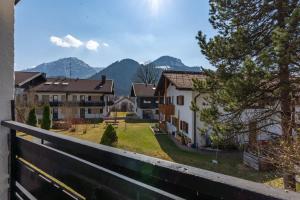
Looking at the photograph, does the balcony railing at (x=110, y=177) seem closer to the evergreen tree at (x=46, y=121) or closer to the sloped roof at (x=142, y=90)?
the evergreen tree at (x=46, y=121)

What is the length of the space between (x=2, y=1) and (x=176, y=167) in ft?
5.84

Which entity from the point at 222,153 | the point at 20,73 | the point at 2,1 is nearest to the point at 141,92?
the point at 20,73

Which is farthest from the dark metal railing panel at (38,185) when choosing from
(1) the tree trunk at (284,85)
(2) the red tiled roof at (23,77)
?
(2) the red tiled roof at (23,77)

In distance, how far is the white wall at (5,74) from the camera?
1678mm

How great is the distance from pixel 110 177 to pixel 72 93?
30.3 m

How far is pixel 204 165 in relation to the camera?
1038cm

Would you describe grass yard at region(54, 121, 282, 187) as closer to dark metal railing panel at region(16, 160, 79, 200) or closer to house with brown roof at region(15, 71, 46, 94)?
dark metal railing panel at region(16, 160, 79, 200)

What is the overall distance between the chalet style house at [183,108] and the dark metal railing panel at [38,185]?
10.5 m

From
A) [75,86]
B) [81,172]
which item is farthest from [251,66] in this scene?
[75,86]

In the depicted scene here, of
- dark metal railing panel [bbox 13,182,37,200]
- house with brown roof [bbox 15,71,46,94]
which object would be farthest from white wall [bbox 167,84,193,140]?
house with brown roof [bbox 15,71,46,94]

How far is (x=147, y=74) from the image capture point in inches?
1689

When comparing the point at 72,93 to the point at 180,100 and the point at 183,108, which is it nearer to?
the point at 180,100

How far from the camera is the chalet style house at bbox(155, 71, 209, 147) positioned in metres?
14.3

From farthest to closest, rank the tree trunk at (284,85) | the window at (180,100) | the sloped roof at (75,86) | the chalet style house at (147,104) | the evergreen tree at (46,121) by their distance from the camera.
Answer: the chalet style house at (147,104) < the sloped roof at (75,86) < the evergreen tree at (46,121) < the window at (180,100) < the tree trunk at (284,85)
